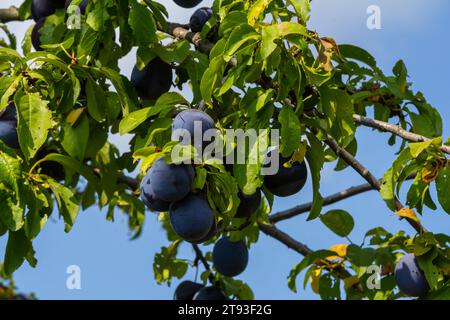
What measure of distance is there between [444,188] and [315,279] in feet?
3.17

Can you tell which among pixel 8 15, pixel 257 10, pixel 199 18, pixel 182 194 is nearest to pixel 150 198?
pixel 182 194

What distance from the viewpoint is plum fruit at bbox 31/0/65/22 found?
2.81 metres

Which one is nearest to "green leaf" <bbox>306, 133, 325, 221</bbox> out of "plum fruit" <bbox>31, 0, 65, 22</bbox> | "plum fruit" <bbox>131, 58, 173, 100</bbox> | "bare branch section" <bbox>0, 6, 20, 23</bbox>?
"plum fruit" <bbox>131, 58, 173, 100</bbox>

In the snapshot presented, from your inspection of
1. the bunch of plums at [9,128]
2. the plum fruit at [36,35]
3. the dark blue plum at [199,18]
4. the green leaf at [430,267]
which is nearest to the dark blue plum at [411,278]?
the green leaf at [430,267]

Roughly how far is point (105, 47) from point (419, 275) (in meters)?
1.08

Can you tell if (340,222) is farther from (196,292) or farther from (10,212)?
(10,212)

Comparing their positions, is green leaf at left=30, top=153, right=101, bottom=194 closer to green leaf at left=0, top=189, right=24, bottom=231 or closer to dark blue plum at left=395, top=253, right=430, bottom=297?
green leaf at left=0, top=189, right=24, bottom=231

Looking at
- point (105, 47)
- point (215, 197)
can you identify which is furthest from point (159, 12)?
point (215, 197)

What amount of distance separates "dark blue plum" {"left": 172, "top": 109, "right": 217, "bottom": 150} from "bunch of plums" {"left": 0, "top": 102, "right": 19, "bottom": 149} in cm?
52

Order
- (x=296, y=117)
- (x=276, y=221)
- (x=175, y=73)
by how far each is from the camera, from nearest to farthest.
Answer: (x=296, y=117), (x=175, y=73), (x=276, y=221)

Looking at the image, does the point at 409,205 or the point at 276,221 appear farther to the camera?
the point at 276,221
